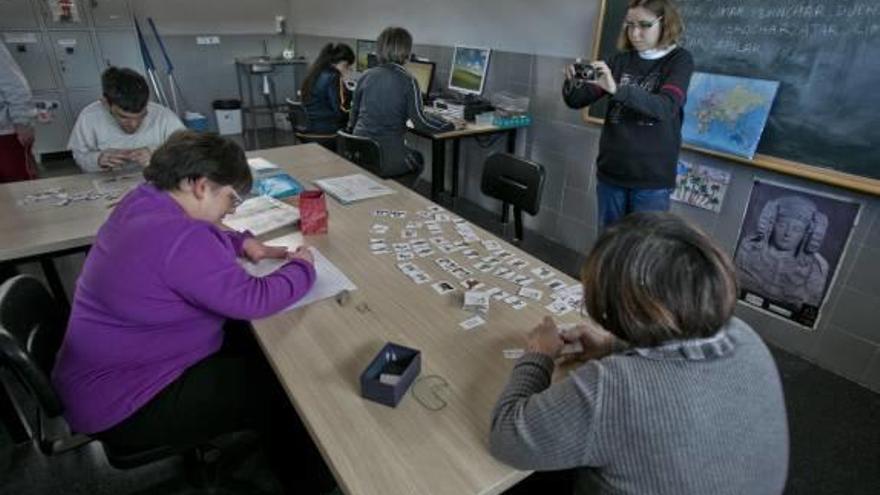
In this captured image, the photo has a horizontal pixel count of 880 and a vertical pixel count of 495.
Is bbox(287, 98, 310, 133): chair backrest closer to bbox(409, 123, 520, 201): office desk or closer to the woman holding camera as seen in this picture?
bbox(409, 123, 520, 201): office desk

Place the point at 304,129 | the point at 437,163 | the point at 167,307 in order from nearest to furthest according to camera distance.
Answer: the point at 167,307 < the point at 437,163 < the point at 304,129

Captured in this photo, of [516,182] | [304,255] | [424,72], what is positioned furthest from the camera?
[424,72]

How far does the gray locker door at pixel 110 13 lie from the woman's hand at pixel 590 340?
6297 millimetres

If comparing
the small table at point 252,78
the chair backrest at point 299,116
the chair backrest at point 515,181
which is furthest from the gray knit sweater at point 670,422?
the small table at point 252,78

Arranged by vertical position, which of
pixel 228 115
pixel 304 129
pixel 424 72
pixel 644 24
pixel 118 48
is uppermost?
pixel 644 24

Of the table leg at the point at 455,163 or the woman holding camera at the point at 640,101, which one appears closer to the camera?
the woman holding camera at the point at 640,101

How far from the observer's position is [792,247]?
94.2 inches

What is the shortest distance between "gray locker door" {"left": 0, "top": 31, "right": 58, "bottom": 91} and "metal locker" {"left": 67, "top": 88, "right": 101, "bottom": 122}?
18 centimetres

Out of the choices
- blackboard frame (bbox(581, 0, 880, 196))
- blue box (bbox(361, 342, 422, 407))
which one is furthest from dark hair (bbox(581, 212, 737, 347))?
blackboard frame (bbox(581, 0, 880, 196))

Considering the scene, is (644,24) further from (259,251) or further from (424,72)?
(424,72)

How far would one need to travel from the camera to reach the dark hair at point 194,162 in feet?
4.00

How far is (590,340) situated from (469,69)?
11.0 ft

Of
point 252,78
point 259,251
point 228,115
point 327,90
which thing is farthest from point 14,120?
point 252,78

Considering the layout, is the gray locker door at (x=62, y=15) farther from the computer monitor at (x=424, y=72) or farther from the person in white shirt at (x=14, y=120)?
the computer monitor at (x=424, y=72)
